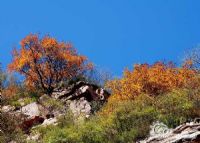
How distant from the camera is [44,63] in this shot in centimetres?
6003

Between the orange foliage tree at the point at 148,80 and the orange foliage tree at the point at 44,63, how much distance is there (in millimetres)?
14667

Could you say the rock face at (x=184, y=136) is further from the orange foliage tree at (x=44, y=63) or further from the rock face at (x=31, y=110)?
the orange foliage tree at (x=44, y=63)

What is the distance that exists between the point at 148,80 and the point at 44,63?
63.8 ft

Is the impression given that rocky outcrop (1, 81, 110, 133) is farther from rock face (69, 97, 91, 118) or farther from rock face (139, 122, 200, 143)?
rock face (139, 122, 200, 143)

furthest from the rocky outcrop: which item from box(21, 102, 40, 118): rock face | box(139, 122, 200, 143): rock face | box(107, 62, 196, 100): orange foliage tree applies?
box(139, 122, 200, 143): rock face

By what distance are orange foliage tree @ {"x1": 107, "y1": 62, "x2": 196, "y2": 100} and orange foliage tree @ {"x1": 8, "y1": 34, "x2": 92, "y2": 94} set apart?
14667 millimetres

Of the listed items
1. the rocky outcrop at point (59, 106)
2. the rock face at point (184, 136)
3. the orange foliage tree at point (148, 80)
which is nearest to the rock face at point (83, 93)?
the rocky outcrop at point (59, 106)

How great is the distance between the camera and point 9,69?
200 feet

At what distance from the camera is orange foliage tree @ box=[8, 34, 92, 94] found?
59469 millimetres

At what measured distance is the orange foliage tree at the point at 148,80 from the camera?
141 ft

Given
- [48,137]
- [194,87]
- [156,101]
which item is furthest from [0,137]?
[194,87]

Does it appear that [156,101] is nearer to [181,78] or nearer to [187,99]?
[187,99]

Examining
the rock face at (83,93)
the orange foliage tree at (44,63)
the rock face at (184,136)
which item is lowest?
the rock face at (184,136)

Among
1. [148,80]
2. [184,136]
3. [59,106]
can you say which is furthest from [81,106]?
[184,136]
